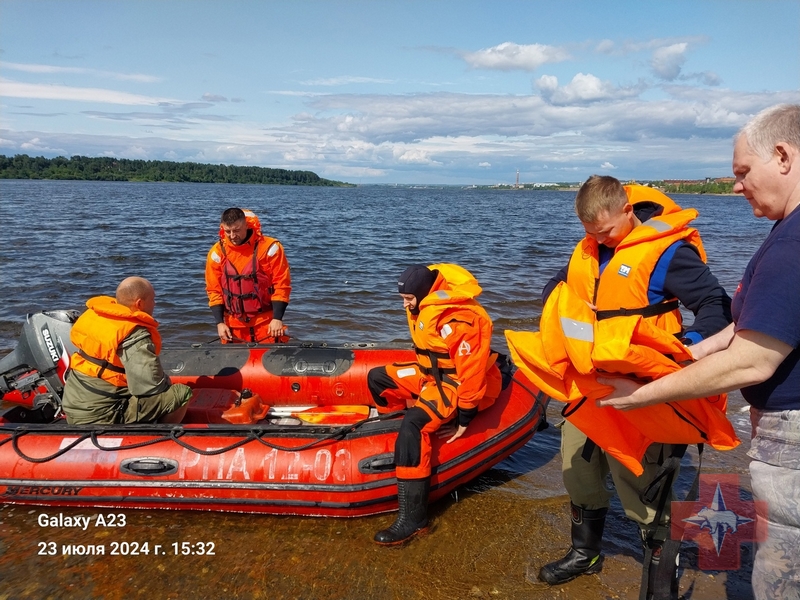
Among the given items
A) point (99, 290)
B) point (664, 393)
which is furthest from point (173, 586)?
point (99, 290)

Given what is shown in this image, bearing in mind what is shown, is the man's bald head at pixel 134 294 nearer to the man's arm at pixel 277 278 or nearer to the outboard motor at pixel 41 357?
the outboard motor at pixel 41 357

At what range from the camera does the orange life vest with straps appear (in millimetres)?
5312

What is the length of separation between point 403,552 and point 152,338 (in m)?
2.28

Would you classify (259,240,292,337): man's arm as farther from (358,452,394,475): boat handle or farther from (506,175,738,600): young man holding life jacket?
(506,175,738,600): young man holding life jacket

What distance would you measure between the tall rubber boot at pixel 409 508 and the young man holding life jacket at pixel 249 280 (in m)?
2.44

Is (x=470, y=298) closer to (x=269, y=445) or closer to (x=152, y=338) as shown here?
(x=269, y=445)

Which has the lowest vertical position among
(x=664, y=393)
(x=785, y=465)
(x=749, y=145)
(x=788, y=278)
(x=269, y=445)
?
(x=269, y=445)

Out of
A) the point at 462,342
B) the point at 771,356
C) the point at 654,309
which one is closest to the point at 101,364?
the point at 462,342

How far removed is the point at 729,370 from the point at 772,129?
689 mm

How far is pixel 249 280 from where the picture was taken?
5.33 m

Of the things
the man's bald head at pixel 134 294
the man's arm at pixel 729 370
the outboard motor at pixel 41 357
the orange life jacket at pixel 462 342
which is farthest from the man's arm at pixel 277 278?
the man's arm at pixel 729 370

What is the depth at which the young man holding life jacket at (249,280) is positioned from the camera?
5.32 m

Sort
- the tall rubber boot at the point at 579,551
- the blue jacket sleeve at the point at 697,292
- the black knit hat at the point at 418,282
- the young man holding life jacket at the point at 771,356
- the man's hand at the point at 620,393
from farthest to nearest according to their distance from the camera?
the black knit hat at the point at 418,282 → the tall rubber boot at the point at 579,551 → the blue jacket sleeve at the point at 697,292 → the man's hand at the point at 620,393 → the young man holding life jacket at the point at 771,356

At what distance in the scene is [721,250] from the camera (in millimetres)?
18281
